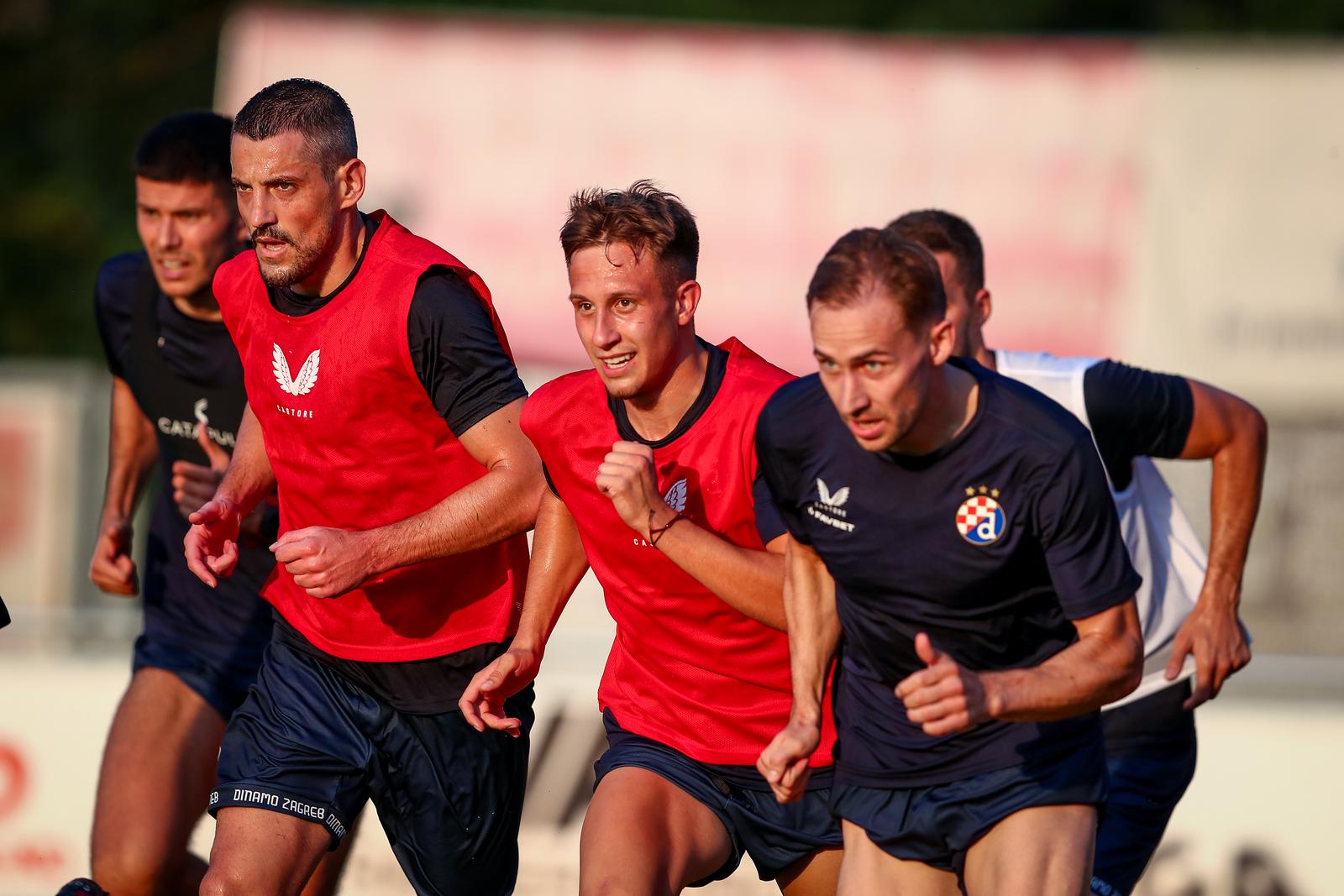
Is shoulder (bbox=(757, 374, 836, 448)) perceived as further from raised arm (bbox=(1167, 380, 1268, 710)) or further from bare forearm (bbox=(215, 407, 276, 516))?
bare forearm (bbox=(215, 407, 276, 516))

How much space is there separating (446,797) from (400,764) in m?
0.15

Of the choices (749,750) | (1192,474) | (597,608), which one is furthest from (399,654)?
(1192,474)

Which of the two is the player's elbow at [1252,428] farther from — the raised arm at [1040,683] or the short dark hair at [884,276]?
the short dark hair at [884,276]

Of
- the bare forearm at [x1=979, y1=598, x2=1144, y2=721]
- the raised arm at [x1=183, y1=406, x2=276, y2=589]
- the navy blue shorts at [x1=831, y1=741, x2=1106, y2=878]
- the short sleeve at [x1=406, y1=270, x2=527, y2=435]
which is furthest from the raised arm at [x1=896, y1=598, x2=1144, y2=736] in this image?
the raised arm at [x1=183, y1=406, x2=276, y2=589]

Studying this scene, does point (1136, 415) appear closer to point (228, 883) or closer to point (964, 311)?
point (964, 311)

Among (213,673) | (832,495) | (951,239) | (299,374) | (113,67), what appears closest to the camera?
(832,495)

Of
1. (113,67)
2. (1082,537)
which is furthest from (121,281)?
(113,67)

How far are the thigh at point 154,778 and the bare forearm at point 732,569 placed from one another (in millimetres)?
1999

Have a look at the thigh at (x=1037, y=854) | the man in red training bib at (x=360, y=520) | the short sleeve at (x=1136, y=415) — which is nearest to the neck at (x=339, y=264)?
the man in red training bib at (x=360, y=520)

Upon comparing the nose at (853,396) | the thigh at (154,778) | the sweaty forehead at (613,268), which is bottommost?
the thigh at (154,778)

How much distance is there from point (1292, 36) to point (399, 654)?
1556 cm

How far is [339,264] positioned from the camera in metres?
4.66

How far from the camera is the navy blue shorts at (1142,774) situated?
506cm

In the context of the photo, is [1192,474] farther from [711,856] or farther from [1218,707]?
[711,856]
